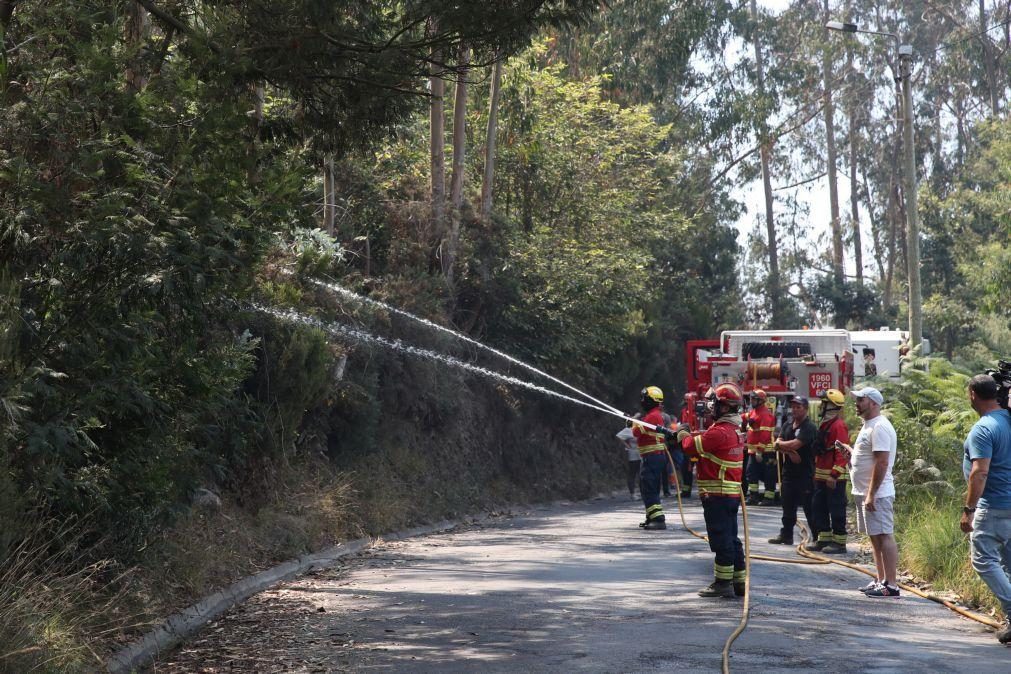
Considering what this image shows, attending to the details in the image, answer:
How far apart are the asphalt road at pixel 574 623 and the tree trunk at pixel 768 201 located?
110ft

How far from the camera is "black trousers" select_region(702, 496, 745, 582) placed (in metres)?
10.1

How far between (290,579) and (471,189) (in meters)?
16.9

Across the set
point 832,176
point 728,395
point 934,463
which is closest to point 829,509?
point 934,463

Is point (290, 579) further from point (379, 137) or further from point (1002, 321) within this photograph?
point (1002, 321)

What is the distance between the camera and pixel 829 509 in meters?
13.5

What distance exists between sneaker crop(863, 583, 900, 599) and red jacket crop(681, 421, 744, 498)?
1369 millimetres

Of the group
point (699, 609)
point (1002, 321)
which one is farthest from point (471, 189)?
point (1002, 321)

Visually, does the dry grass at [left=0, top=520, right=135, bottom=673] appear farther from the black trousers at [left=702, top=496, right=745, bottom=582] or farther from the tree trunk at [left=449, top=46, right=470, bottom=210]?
the tree trunk at [left=449, top=46, right=470, bottom=210]

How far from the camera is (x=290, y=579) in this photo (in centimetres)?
1174

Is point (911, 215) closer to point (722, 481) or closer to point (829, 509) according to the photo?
point (829, 509)

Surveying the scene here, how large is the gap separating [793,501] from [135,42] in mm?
8535

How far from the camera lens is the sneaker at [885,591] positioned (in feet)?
34.0

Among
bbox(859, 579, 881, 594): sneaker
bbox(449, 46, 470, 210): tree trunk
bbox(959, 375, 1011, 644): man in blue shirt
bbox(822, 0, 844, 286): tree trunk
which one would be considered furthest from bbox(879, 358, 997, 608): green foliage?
bbox(822, 0, 844, 286): tree trunk

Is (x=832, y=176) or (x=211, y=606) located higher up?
(x=832, y=176)
